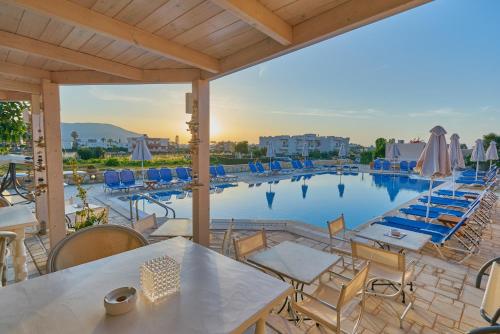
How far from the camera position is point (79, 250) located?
5.20 ft

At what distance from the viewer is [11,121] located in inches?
187

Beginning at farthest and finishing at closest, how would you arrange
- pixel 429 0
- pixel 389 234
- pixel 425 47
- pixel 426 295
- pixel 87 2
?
pixel 425 47 → pixel 389 234 → pixel 426 295 → pixel 87 2 → pixel 429 0

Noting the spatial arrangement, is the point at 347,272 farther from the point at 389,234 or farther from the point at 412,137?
the point at 412,137

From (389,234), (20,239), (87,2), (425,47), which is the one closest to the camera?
(87,2)

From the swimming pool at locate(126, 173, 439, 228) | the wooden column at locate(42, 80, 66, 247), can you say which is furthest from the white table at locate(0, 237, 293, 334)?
the swimming pool at locate(126, 173, 439, 228)

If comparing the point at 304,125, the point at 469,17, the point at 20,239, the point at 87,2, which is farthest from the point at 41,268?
the point at 304,125

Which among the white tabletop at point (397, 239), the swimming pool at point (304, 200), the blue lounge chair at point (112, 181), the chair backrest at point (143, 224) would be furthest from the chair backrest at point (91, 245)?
the blue lounge chair at point (112, 181)

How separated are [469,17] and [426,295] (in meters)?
10.5

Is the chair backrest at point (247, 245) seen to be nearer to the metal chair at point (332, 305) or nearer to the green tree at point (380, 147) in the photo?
the metal chair at point (332, 305)

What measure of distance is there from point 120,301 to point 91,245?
879 millimetres

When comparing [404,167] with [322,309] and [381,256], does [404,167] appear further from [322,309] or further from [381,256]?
[322,309]

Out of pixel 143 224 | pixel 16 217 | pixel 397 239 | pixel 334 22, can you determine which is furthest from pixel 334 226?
pixel 16 217

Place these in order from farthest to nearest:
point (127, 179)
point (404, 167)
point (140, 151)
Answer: point (404, 167), point (127, 179), point (140, 151)

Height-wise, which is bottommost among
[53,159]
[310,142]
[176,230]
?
[176,230]
